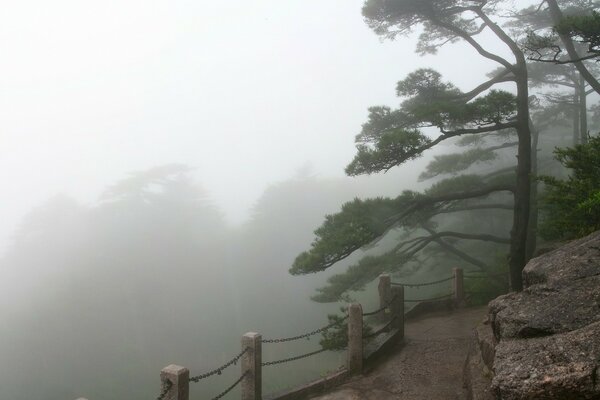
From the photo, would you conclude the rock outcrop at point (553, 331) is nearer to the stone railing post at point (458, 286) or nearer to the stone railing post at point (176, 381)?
the stone railing post at point (176, 381)

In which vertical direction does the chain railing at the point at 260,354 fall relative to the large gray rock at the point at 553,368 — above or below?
below

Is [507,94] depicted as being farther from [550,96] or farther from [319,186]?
[319,186]

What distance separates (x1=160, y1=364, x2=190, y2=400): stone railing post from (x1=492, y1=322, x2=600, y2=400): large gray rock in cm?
314

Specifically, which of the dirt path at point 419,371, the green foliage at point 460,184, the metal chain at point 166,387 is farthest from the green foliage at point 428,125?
the metal chain at point 166,387

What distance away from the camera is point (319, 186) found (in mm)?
45781

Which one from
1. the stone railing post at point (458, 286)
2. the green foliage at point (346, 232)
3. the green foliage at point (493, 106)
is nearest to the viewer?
the green foliage at point (346, 232)

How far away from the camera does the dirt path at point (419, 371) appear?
609 cm

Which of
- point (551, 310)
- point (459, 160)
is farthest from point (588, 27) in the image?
point (459, 160)

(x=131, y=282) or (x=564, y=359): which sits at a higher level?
(x=564, y=359)

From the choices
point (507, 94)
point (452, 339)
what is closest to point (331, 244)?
point (452, 339)

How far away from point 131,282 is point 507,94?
30113 millimetres

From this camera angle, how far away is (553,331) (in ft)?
12.0

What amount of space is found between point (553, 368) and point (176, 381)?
142 inches

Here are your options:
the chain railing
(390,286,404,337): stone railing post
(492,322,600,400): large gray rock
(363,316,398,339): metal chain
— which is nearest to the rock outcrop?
(492,322,600,400): large gray rock
